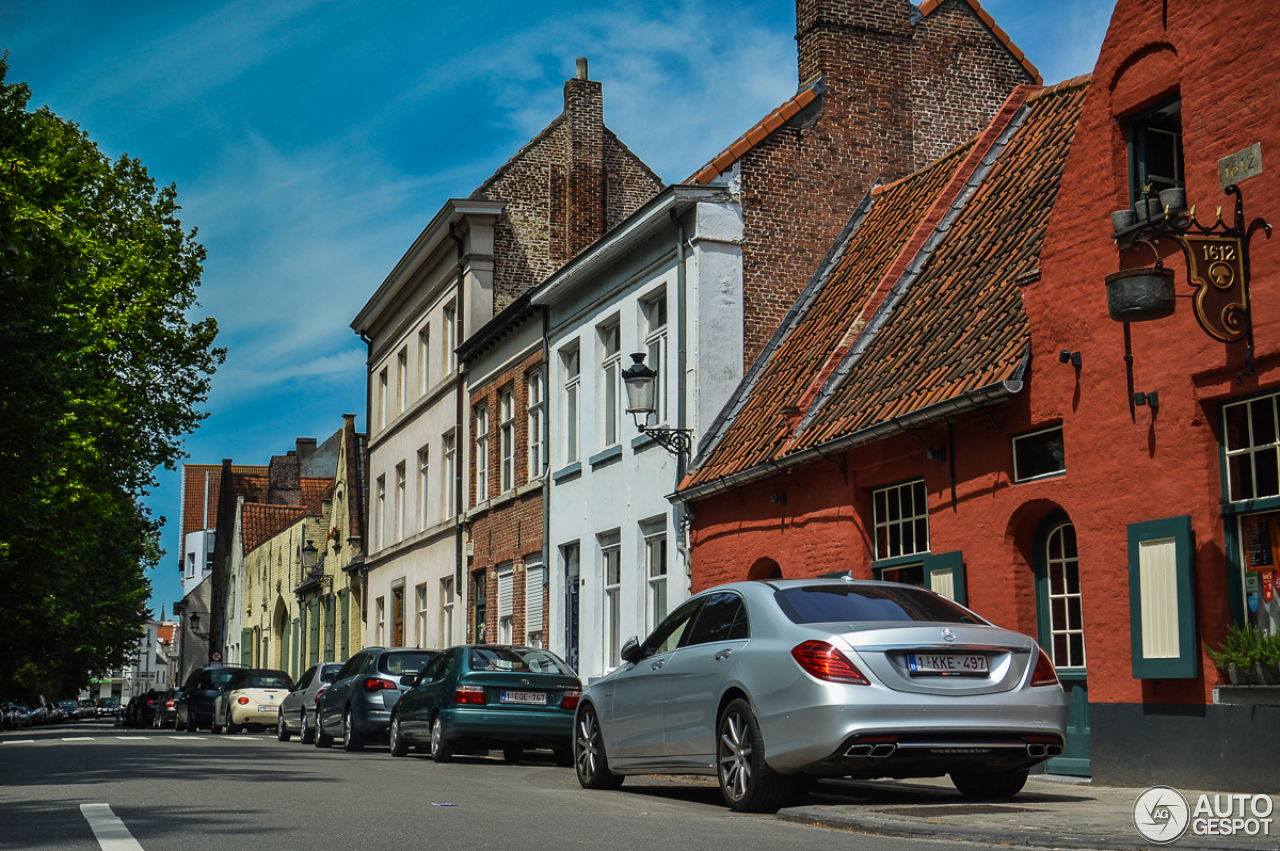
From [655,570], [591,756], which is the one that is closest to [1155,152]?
[591,756]

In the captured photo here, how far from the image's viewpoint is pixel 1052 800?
9781 mm

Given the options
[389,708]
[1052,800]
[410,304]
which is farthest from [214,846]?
[410,304]

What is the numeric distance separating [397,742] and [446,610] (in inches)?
546

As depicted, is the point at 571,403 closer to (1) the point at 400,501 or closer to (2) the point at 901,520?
(2) the point at 901,520

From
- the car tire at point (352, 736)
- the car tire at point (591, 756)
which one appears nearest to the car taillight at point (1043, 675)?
the car tire at point (591, 756)

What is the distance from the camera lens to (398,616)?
125 ft

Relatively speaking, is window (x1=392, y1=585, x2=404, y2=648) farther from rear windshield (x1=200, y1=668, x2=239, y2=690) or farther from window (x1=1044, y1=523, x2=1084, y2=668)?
window (x1=1044, y1=523, x2=1084, y2=668)

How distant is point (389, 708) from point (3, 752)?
17.0 ft

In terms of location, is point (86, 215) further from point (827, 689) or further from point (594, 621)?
point (827, 689)

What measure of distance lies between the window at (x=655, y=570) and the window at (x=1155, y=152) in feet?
35.0

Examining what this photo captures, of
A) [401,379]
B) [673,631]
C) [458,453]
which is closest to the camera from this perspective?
[673,631]

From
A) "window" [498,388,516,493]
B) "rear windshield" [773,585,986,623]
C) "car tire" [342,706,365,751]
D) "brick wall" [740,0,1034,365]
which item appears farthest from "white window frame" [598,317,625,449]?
"rear windshield" [773,585,986,623]

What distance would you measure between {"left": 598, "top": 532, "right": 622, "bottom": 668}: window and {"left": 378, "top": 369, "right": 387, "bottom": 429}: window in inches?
714

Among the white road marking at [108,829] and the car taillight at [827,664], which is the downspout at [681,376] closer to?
the car taillight at [827,664]
